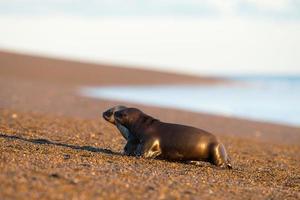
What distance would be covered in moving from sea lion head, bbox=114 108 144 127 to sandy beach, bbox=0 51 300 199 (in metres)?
0.57

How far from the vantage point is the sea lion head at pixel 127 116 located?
466 inches

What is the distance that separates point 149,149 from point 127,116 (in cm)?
96

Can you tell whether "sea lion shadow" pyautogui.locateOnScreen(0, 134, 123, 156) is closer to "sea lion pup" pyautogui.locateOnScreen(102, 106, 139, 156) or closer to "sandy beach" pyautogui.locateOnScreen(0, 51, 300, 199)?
"sandy beach" pyautogui.locateOnScreen(0, 51, 300, 199)

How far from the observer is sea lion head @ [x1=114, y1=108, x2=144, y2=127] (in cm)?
1183

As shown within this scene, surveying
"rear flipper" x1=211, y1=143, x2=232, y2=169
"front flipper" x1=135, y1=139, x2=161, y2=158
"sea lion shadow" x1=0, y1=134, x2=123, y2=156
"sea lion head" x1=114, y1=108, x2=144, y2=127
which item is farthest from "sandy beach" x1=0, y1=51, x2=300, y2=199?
"sea lion head" x1=114, y1=108, x2=144, y2=127

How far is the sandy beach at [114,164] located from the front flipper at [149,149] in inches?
10.4

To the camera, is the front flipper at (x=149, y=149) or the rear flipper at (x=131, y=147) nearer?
the front flipper at (x=149, y=149)

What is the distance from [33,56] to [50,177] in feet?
129

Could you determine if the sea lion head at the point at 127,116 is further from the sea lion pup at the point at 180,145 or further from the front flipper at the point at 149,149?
the front flipper at the point at 149,149

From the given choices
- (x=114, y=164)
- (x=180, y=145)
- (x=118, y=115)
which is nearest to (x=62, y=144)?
(x=118, y=115)

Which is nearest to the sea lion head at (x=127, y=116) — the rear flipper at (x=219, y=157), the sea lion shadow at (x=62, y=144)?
the sea lion shadow at (x=62, y=144)

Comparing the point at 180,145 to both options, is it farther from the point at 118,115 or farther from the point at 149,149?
the point at 118,115

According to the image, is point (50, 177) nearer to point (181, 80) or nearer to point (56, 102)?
point (56, 102)

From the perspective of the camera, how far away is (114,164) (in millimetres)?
9828
